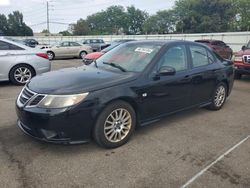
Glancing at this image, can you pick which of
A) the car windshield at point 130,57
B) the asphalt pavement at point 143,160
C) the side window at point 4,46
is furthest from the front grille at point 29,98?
the side window at point 4,46

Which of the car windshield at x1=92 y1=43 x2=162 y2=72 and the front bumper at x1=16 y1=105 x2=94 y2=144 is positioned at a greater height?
the car windshield at x1=92 y1=43 x2=162 y2=72

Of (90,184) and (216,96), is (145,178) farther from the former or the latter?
(216,96)

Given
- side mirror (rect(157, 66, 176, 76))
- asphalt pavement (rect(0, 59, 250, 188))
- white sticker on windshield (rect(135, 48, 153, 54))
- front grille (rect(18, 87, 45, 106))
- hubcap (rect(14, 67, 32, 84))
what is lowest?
asphalt pavement (rect(0, 59, 250, 188))

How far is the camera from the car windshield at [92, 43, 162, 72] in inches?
164

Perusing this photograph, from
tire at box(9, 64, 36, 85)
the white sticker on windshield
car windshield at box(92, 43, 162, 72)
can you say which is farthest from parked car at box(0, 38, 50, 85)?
the white sticker on windshield

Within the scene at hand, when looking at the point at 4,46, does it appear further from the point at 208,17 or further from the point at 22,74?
the point at 208,17

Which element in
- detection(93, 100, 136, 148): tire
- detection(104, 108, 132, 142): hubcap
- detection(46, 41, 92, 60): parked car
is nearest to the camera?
detection(93, 100, 136, 148): tire

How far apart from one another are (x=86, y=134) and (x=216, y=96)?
323 centimetres

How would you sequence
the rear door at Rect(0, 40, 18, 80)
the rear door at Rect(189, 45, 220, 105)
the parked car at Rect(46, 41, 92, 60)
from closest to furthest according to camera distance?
the rear door at Rect(189, 45, 220, 105) < the rear door at Rect(0, 40, 18, 80) < the parked car at Rect(46, 41, 92, 60)

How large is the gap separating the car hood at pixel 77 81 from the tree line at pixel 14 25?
239 ft

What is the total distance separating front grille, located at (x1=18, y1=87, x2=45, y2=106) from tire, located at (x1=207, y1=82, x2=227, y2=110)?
3.55 metres

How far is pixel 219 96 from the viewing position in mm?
5641

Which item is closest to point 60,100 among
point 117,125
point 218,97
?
point 117,125

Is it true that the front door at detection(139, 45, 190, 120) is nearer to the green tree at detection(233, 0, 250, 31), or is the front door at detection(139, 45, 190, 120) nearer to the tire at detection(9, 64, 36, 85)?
the tire at detection(9, 64, 36, 85)
